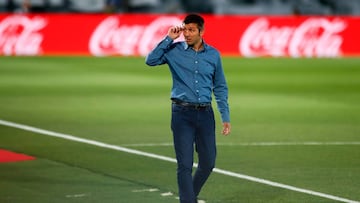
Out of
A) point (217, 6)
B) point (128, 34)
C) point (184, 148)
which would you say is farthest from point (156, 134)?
point (217, 6)

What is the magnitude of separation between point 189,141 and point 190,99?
426mm

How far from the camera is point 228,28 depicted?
3706cm

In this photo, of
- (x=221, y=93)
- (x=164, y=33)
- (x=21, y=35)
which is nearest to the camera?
(x=221, y=93)

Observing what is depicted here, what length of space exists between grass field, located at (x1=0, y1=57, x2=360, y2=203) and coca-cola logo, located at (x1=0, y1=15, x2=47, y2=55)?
2941mm

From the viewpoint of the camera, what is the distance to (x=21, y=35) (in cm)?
3656

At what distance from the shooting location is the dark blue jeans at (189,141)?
1121 cm

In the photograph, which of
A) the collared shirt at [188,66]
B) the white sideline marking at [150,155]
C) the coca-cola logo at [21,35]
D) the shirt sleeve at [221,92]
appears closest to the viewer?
the collared shirt at [188,66]

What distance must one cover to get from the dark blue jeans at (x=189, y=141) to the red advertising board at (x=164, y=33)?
2505 cm

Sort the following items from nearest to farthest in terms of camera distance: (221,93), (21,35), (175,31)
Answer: (175,31) → (221,93) → (21,35)

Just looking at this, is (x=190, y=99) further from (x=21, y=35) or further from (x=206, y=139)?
(x=21, y=35)

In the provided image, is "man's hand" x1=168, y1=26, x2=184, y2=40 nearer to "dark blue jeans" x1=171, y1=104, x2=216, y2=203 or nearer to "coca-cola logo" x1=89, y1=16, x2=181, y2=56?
"dark blue jeans" x1=171, y1=104, x2=216, y2=203

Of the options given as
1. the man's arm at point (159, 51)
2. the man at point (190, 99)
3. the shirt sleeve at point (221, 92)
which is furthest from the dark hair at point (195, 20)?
the shirt sleeve at point (221, 92)

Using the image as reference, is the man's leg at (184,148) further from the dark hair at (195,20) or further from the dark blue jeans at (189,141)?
the dark hair at (195,20)

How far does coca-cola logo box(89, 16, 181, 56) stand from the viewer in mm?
36594
